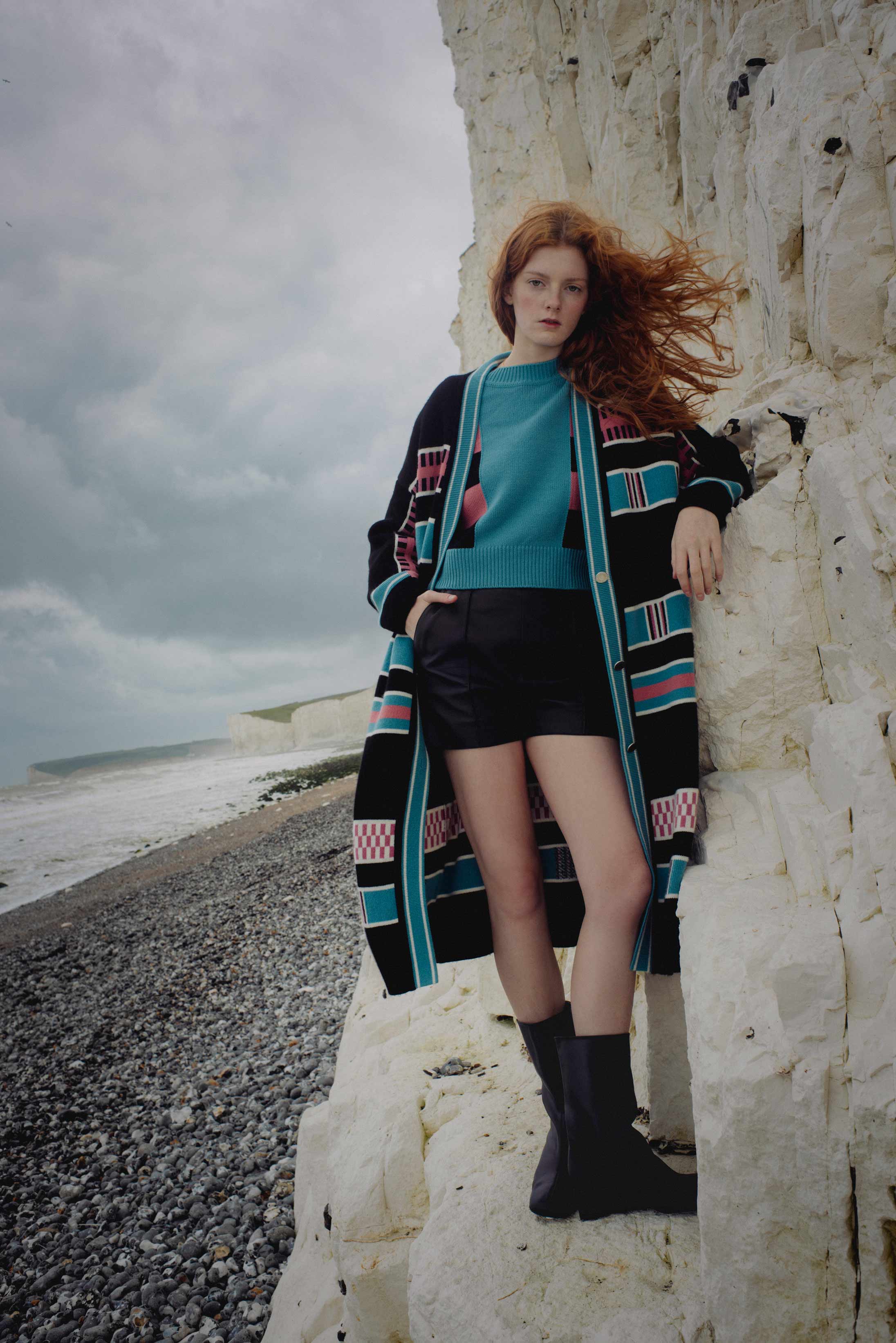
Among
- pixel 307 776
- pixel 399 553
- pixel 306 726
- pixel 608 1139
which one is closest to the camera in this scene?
pixel 608 1139

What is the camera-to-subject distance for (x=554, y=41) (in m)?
5.38

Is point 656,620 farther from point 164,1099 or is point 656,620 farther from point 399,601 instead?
point 164,1099

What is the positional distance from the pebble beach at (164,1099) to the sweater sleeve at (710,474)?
3.57m

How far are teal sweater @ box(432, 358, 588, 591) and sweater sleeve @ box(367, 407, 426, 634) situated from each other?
0.12 metres

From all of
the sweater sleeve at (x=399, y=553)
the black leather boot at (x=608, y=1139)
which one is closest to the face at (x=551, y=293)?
the sweater sleeve at (x=399, y=553)

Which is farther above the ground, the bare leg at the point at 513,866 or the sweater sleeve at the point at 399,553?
the sweater sleeve at the point at 399,553

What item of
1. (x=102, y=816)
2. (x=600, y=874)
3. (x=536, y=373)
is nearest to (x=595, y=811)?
(x=600, y=874)

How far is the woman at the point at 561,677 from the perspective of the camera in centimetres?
168

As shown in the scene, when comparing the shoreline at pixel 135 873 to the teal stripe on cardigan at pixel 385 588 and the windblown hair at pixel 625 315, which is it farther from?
the windblown hair at pixel 625 315

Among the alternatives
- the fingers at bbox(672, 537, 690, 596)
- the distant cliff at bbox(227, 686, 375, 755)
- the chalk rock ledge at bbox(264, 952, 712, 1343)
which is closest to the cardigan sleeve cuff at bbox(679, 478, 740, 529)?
the fingers at bbox(672, 537, 690, 596)

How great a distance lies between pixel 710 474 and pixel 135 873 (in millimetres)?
12947

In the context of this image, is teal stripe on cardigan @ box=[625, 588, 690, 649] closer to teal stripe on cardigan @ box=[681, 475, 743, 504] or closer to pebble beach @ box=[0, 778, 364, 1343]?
teal stripe on cardigan @ box=[681, 475, 743, 504]

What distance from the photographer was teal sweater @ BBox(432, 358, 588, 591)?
72.5 inches

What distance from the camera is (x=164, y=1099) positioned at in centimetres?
459
